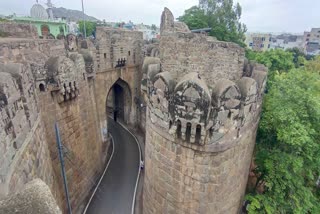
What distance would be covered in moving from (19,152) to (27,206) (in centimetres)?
439

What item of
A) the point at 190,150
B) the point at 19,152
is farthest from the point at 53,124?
the point at 190,150

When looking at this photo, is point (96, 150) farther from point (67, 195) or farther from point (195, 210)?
point (195, 210)

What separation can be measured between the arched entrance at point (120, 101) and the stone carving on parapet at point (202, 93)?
13441 mm

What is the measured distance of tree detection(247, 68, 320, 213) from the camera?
28.0 feet

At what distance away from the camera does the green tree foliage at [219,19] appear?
90.1 feet

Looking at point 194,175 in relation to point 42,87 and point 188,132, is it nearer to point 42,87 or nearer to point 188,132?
point 188,132

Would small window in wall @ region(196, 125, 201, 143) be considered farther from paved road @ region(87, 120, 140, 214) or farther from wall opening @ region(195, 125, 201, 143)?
paved road @ region(87, 120, 140, 214)

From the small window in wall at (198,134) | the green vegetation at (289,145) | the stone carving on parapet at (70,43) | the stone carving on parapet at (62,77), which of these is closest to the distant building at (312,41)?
the green vegetation at (289,145)

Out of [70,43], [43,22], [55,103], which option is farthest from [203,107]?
[43,22]

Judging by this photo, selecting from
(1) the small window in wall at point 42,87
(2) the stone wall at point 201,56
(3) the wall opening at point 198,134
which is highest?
(2) the stone wall at point 201,56

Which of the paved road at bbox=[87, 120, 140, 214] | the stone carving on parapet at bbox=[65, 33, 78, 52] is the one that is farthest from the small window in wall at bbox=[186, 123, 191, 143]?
the stone carving on parapet at bbox=[65, 33, 78, 52]

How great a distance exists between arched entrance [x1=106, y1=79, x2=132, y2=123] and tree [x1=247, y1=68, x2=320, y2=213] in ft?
49.2

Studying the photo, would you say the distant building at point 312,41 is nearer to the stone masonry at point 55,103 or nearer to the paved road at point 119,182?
the stone masonry at point 55,103

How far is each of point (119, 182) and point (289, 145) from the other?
36.2 feet
